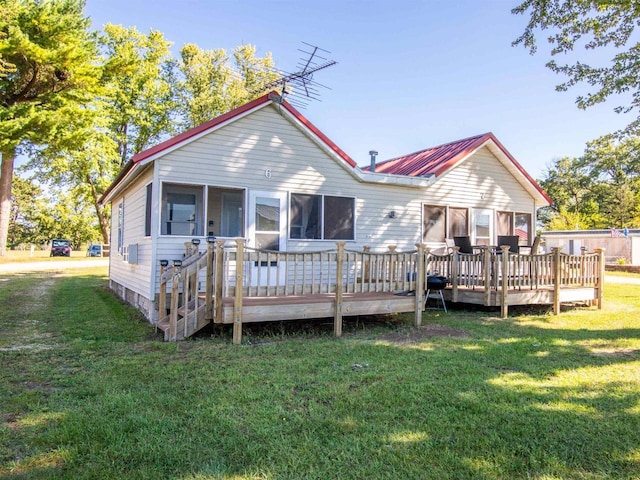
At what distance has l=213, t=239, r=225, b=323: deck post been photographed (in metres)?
5.83

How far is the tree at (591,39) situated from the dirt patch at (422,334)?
695 cm

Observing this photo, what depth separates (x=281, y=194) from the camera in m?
8.61

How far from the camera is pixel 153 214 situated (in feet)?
24.2

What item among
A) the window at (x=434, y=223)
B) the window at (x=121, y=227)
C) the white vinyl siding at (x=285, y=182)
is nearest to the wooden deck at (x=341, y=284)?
the white vinyl siding at (x=285, y=182)

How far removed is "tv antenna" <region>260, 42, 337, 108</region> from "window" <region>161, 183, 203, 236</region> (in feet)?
9.62

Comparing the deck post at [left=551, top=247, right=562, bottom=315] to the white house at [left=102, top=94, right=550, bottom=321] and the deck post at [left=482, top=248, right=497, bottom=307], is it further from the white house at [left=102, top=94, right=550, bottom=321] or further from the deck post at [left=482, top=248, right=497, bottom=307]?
the white house at [left=102, top=94, right=550, bottom=321]

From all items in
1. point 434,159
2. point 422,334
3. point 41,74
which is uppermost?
point 41,74

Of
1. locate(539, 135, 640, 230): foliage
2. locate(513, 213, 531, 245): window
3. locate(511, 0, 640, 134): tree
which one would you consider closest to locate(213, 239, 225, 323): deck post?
locate(511, 0, 640, 134): tree

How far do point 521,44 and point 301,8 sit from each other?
28.4 feet

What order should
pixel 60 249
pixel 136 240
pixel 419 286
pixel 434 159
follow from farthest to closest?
pixel 60 249
pixel 434 159
pixel 136 240
pixel 419 286

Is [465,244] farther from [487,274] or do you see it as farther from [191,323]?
[191,323]

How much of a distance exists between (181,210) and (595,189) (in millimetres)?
43944

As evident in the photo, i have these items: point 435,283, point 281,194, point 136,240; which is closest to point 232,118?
point 281,194

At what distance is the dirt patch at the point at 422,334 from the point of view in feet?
20.6
